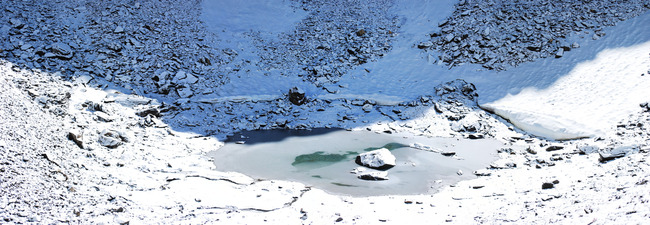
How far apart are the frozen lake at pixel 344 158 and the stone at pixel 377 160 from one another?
191mm

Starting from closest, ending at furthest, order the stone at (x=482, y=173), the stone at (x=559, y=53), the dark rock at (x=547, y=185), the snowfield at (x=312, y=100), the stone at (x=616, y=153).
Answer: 1. the snowfield at (x=312, y=100)
2. the dark rock at (x=547, y=185)
3. the stone at (x=616, y=153)
4. the stone at (x=482, y=173)
5. the stone at (x=559, y=53)

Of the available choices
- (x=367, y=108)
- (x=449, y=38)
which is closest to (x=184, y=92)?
(x=367, y=108)

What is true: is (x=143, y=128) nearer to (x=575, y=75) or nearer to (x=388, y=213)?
(x=388, y=213)

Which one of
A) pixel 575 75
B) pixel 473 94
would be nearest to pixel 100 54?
pixel 473 94

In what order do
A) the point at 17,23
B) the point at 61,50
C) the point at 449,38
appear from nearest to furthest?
1. the point at 61,50
2. the point at 17,23
3. the point at 449,38

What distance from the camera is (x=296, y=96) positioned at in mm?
15453

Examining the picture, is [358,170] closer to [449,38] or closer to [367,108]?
[367,108]

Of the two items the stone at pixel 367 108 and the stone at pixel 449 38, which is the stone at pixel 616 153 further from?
the stone at pixel 449 38

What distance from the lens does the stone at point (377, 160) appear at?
412 inches

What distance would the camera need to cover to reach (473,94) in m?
15.6

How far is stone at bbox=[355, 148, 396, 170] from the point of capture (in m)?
10.5

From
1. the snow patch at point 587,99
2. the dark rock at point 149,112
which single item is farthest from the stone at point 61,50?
the snow patch at point 587,99

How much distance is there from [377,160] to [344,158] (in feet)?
3.74

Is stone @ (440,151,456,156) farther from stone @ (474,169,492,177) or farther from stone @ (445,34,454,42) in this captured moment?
stone @ (445,34,454,42)
